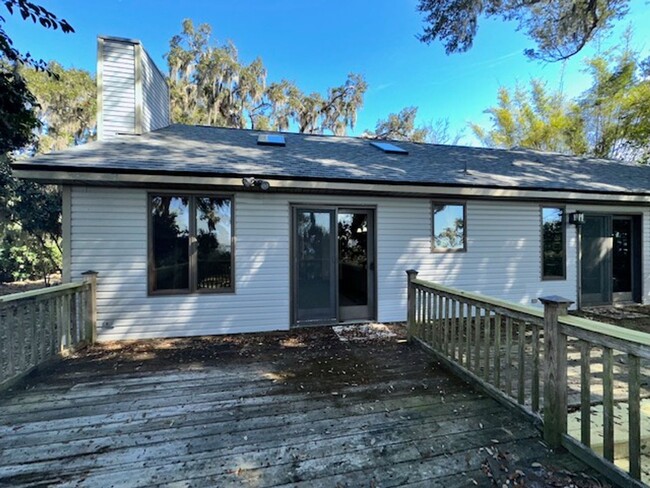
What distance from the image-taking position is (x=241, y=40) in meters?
17.5

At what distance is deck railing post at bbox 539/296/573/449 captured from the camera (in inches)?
89.5

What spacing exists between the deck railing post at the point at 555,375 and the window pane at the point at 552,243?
16.8 ft

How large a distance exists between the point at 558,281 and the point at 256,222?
6.22 meters

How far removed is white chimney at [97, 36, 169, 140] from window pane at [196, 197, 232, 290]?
9.77 ft

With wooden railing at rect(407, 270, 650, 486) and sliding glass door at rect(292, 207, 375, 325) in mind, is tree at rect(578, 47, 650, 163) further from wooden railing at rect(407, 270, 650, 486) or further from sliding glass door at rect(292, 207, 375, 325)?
wooden railing at rect(407, 270, 650, 486)

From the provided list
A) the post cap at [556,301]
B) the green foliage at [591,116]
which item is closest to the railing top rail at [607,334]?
the post cap at [556,301]

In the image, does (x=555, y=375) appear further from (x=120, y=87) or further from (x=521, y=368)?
(x=120, y=87)

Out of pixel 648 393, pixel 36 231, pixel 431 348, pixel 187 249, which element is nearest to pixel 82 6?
pixel 36 231

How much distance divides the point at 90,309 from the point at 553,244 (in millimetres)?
8388

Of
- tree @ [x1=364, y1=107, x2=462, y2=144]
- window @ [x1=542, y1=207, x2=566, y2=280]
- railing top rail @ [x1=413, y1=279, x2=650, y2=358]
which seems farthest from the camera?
tree @ [x1=364, y1=107, x2=462, y2=144]

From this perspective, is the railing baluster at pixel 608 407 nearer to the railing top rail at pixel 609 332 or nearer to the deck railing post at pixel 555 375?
the railing top rail at pixel 609 332

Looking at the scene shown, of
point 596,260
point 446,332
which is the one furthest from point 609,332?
point 596,260

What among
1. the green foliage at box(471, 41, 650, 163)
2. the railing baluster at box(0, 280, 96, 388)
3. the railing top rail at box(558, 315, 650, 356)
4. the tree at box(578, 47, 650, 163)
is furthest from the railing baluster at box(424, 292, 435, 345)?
the tree at box(578, 47, 650, 163)

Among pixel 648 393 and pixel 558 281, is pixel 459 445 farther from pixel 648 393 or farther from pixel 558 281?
pixel 558 281
